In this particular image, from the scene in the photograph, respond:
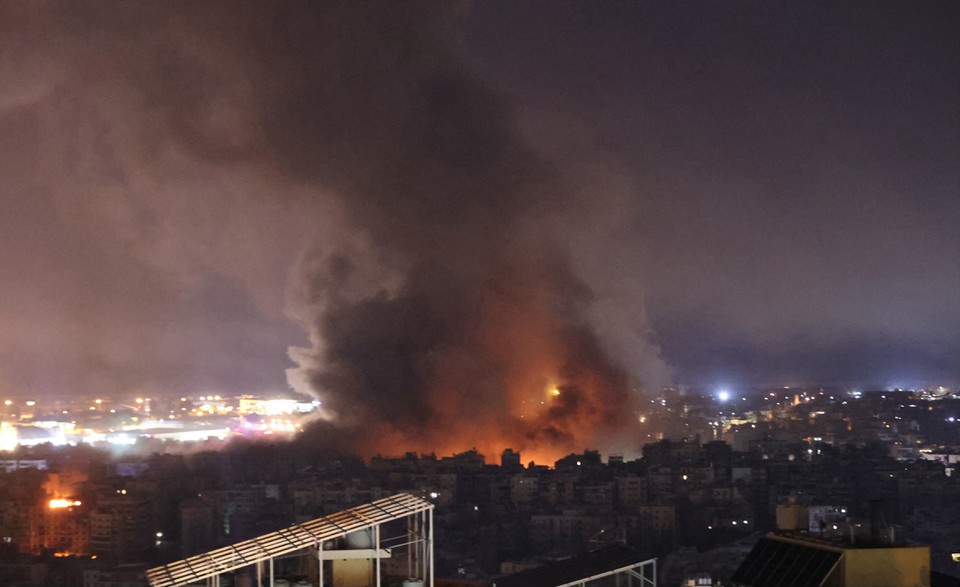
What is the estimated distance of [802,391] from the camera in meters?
69.7

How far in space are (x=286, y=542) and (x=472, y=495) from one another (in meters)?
27.5

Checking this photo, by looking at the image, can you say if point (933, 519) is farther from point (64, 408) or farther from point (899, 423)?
point (64, 408)

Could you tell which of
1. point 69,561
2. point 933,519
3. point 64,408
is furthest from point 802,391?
point 69,561

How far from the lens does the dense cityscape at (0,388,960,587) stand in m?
30.1

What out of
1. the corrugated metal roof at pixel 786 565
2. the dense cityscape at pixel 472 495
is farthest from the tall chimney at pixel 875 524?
the dense cityscape at pixel 472 495

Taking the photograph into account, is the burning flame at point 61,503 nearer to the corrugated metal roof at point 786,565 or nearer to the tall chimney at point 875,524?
the corrugated metal roof at point 786,565

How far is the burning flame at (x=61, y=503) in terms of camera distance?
35.4m

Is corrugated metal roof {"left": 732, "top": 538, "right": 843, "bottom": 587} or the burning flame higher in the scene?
the burning flame

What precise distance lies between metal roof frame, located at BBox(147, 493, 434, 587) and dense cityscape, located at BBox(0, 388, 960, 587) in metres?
14.0

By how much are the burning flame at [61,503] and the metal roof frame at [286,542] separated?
86.4 feet

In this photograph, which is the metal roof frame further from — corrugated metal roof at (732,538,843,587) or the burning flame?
the burning flame

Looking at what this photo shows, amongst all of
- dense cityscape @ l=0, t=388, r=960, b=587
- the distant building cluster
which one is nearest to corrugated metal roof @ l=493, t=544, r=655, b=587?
dense cityscape @ l=0, t=388, r=960, b=587

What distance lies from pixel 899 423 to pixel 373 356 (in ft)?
74.3

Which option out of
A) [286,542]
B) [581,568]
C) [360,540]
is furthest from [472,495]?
[360,540]
